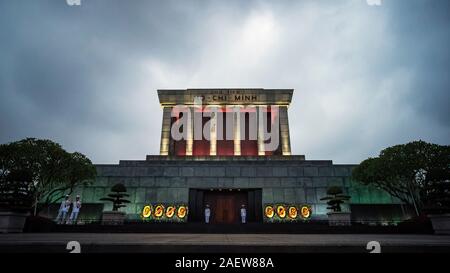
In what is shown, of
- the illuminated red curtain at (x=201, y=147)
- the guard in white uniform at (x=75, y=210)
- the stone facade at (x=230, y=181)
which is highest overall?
the illuminated red curtain at (x=201, y=147)

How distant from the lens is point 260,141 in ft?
134

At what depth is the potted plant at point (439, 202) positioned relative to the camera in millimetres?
14094

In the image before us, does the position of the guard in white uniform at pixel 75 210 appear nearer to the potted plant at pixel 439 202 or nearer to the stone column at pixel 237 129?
the potted plant at pixel 439 202

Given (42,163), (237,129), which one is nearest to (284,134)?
(237,129)

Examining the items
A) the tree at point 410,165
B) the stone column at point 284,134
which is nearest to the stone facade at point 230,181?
the tree at point 410,165

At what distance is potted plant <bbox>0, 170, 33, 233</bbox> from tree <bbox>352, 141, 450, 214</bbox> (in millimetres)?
27519

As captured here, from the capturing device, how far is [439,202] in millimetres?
15414

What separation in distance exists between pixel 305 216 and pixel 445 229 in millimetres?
12771

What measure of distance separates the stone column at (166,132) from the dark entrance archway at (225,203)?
570 inches

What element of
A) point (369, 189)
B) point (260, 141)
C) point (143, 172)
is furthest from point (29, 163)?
point (369, 189)

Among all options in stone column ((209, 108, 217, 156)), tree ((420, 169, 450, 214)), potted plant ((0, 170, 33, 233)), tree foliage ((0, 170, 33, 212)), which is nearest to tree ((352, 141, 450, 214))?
tree ((420, 169, 450, 214))

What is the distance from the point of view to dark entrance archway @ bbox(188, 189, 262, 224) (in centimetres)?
2672
